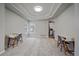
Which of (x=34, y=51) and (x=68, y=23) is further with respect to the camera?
(x=68, y=23)

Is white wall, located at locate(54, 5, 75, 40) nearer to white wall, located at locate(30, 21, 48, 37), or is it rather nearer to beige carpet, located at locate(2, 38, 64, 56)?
beige carpet, located at locate(2, 38, 64, 56)

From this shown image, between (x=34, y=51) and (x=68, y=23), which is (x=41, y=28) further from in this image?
(x=34, y=51)

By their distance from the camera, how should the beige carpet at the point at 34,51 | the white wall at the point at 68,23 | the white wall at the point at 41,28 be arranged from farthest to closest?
the white wall at the point at 41,28
the white wall at the point at 68,23
the beige carpet at the point at 34,51

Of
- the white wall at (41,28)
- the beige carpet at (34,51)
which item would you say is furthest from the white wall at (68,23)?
the white wall at (41,28)

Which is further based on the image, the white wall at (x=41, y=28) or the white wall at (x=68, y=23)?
the white wall at (x=41, y=28)

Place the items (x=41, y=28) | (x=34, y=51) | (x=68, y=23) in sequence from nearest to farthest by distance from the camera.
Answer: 1. (x=34, y=51)
2. (x=68, y=23)
3. (x=41, y=28)

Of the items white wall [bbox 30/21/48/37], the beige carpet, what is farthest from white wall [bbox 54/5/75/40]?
white wall [bbox 30/21/48/37]

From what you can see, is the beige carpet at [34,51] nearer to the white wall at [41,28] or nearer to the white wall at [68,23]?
the white wall at [68,23]

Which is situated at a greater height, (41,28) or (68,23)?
(68,23)

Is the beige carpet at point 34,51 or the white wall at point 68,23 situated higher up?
the white wall at point 68,23

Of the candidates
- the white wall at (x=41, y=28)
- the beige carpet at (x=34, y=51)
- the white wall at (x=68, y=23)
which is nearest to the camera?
the beige carpet at (x=34, y=51)

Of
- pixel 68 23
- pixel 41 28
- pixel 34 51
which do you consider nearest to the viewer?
pixel 34 51

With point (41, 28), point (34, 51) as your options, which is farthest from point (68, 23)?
point (41, 28)

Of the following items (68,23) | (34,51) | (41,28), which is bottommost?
(34,51)
